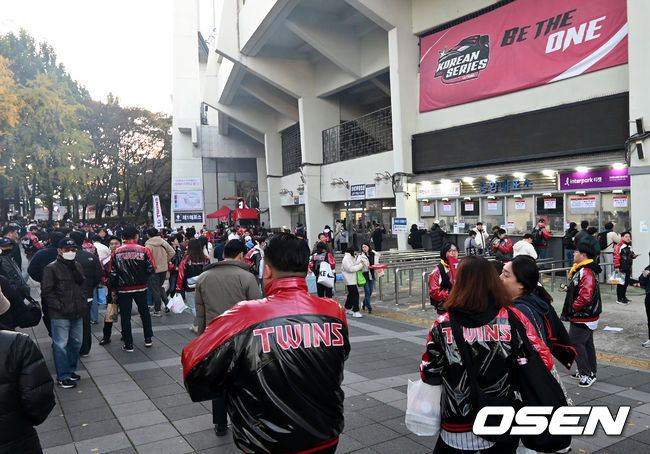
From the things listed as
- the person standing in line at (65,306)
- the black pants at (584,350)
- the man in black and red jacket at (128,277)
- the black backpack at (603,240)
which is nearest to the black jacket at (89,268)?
the man in black and red jacket at (128,277)

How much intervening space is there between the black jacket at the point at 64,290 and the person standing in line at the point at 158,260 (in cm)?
421

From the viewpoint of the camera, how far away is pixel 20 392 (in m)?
2.65

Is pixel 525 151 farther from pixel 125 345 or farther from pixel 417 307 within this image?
pixel 125 345

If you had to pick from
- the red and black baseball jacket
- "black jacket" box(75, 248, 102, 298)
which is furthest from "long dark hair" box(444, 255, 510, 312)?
"black jacket" box(75, 248, 102, 298)

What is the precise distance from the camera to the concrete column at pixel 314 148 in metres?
28.4

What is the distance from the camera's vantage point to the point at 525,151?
16641 mm

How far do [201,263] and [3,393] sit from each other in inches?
198

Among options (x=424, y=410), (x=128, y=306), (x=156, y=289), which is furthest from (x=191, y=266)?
(x=424, y=410)

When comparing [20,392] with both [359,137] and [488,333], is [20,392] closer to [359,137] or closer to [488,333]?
[488,333]

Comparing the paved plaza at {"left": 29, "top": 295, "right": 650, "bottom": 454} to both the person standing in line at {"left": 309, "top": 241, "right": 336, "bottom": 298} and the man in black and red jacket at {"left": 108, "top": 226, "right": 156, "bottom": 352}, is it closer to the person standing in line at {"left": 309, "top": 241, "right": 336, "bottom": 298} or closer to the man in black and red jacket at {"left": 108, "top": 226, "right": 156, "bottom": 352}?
the man in black and red jacket at {"left": 108, "top": 226, "right": 156, "bottom": 352}

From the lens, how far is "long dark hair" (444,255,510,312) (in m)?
2.72

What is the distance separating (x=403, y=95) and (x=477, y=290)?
18.9m

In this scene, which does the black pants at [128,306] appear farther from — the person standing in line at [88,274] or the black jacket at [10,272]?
the black jacket at [10,272]

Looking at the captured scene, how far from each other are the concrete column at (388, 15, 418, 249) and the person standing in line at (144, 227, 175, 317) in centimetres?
1259
